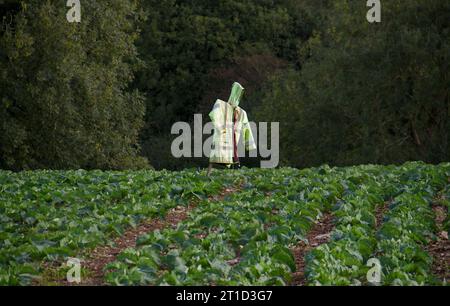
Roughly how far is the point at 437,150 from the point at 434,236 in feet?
106

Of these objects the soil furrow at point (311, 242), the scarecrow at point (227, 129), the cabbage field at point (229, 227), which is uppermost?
the scarecrow at point (227, 129)

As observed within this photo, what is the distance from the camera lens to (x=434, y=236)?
48.2ft

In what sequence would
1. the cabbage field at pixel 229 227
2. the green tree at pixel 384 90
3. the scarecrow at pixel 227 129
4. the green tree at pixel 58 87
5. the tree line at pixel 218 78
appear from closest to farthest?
the cabbage field at pixel 229 227 < the scarecrow at pixel 227 129 < the green tree at pixel 58 87 < the tree line at pixel 218 78 < the green tree at pixel 384 90

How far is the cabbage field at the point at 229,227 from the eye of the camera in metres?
12.0

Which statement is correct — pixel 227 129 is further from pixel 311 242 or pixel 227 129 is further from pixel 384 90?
pixel 384 90

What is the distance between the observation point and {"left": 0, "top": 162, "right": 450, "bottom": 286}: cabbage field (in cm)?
1205

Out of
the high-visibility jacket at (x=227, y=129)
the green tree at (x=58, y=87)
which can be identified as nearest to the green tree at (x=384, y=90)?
the green tree at (x=58, y=87)

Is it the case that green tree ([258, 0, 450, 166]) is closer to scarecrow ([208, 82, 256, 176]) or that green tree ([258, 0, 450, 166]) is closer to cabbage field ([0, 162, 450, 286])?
cabbage field ([0, 162, 450, 286])

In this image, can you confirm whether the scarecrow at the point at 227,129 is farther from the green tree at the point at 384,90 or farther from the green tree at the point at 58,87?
the green tree at the point at 384,90

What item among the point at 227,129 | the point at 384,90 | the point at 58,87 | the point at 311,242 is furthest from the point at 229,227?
the point at 384,90

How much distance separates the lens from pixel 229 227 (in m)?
15.0

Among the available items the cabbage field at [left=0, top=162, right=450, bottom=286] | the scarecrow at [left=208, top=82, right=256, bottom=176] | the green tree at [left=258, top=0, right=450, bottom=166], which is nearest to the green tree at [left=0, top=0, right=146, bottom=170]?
the green tree at [left=258, top=0, right=450, bottom=166]

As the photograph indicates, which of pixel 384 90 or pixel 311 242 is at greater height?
pixel 384 90
